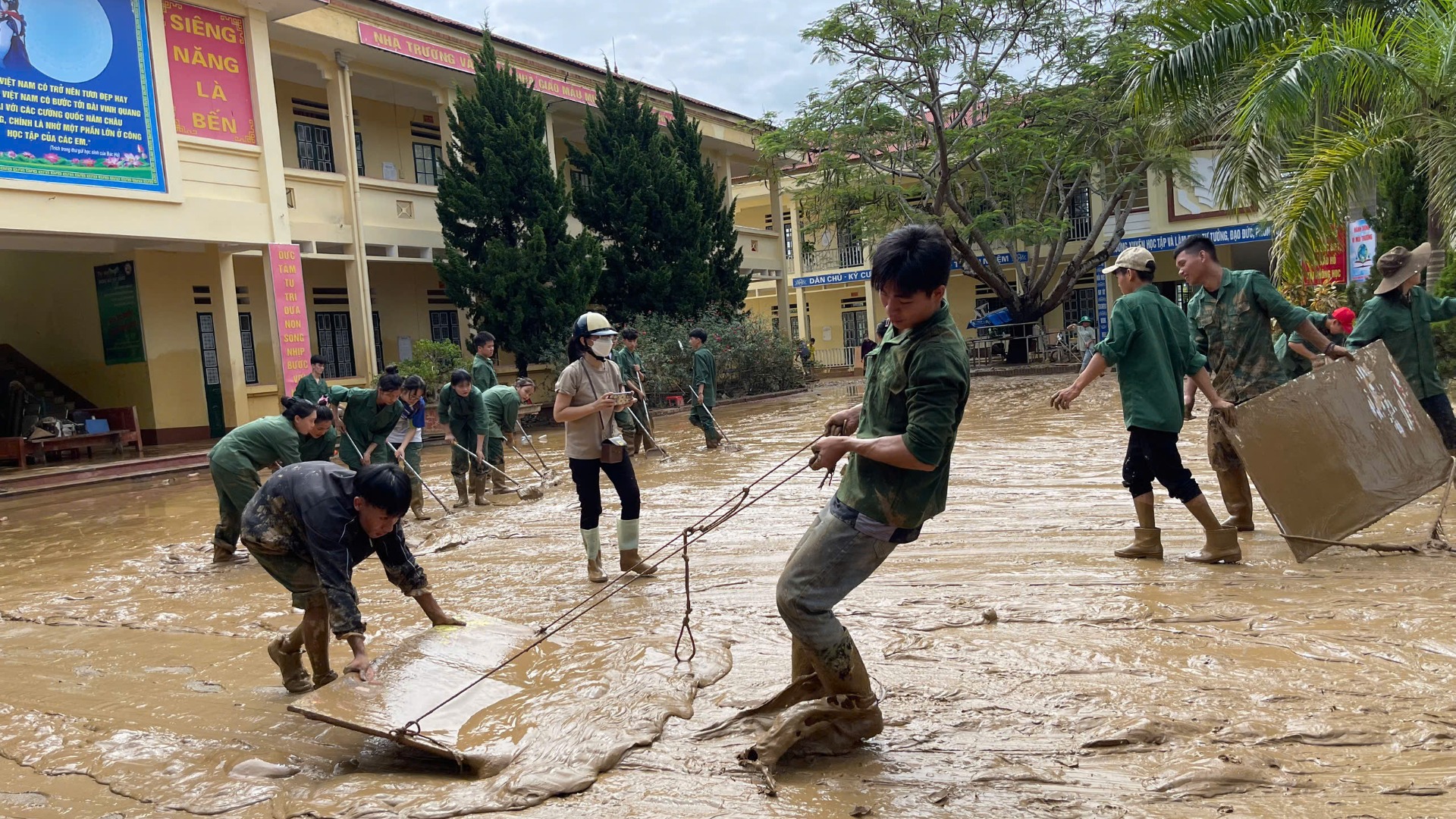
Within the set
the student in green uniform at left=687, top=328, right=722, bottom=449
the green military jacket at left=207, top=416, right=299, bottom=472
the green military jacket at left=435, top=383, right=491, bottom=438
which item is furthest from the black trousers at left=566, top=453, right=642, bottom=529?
the student in green uniform at left=687, top=328, right=722, bottom=449

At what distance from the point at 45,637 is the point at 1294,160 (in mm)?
13004

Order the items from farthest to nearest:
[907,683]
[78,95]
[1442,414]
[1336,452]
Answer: [78,95] → [1442,414] → [1336,452] → [907,683]

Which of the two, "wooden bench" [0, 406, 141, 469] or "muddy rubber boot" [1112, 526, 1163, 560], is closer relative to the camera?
"muddy rubber boot" [1112, 526, 1163, 560]

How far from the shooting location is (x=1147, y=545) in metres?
5.45

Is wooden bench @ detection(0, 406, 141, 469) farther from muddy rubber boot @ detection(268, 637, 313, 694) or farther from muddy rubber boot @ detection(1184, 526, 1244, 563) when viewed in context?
muddy rubber boot @ detection(1184, 526, 1244, 563)

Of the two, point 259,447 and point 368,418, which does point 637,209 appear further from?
point 259,447

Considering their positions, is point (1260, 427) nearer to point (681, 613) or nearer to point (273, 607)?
point (681, 613)

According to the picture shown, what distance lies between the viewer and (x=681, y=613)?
5188 mm

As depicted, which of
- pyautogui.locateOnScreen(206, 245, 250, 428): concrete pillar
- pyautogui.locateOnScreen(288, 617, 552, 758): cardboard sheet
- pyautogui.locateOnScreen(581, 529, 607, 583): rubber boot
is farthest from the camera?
pyautogui.locateOnScreen(206, 245, 250, 428): concrete pillar

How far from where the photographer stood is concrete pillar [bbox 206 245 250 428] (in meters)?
16.4

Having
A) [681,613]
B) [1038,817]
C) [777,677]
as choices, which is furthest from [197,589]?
[1038,817]

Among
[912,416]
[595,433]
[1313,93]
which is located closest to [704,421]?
[595,433]

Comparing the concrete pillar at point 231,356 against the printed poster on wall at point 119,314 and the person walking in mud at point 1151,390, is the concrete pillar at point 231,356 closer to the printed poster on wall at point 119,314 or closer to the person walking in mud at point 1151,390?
the printed poster on wall at point 119,314

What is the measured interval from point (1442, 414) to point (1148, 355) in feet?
7.93
